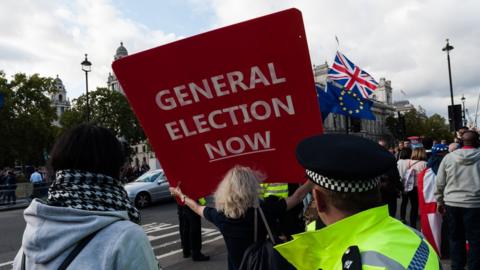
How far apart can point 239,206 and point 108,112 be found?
183 feet

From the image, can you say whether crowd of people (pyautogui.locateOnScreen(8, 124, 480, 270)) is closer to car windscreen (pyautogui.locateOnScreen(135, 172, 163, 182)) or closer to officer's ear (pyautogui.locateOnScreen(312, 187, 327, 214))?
officer's ear (pyautogui.locateOnScreen(312, 187, 327, 214))

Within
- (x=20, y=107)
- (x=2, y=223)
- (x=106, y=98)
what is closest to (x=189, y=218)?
(x=2, y=223)

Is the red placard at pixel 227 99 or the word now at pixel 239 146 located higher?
the red placard at pixel 227 99

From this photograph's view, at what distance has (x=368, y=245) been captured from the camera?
51.6 inches

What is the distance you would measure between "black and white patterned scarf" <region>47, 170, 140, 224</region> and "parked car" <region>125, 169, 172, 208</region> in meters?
13.5

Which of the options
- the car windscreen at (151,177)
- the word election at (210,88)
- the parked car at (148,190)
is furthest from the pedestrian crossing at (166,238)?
the word election at (210,88)

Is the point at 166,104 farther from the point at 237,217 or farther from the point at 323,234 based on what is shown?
the point at 323,234

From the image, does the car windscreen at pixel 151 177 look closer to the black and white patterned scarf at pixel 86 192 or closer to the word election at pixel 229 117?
the word election at pixel 229 117

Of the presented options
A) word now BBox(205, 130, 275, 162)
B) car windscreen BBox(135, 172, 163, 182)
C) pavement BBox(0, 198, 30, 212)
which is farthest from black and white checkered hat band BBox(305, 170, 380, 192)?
pavement BBox(0, 198, 30, 212)

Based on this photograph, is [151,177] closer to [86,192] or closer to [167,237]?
[167,237]

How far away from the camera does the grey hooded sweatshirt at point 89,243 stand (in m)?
1.48

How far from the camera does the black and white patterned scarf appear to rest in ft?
5.16

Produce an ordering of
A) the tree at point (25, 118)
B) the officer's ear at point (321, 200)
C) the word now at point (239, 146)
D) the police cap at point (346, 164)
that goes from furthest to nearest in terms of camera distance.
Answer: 1. the tree at point (25, 118)
2. the word now at point (239, 146)
3. the officer's ear at point (321, 200)
4. the police cap at point (346, 164)

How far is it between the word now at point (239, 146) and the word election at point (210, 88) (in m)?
0.34
